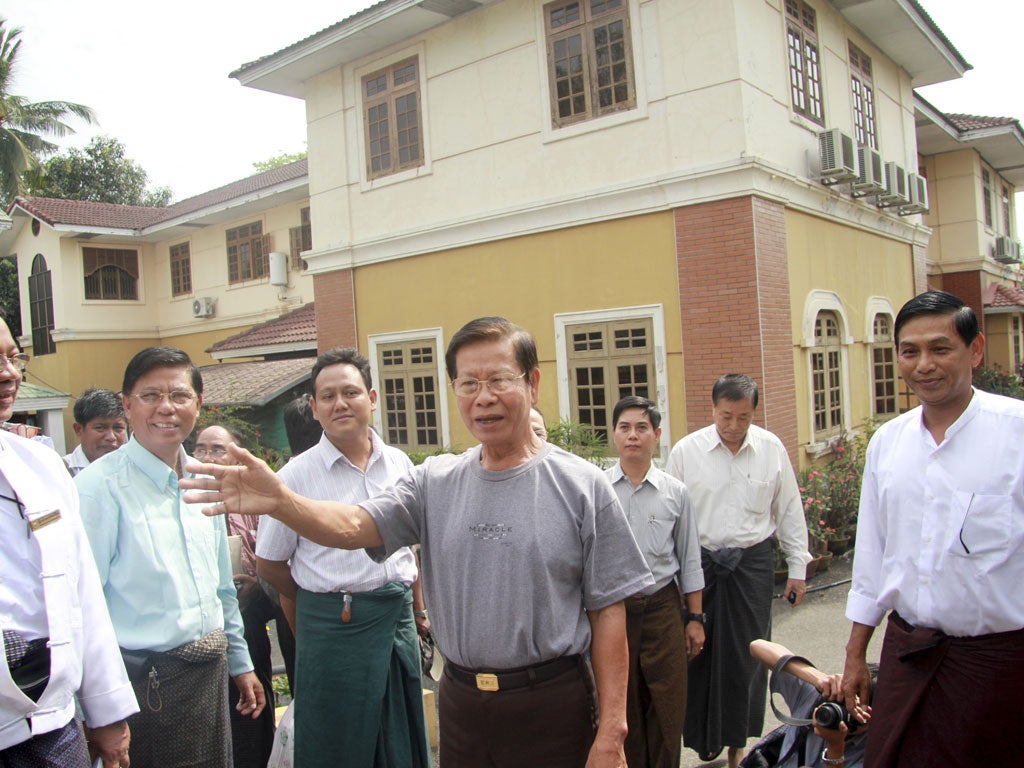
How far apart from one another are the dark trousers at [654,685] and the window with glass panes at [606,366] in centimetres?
560

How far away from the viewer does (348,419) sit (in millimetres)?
3229

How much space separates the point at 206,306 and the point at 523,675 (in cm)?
1911

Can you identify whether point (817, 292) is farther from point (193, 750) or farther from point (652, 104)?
point (193, 750)

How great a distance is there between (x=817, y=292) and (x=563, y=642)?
862cm

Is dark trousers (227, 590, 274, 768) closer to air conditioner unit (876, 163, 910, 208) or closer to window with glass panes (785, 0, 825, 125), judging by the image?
window with glass panes (785, 0, 825, 125)

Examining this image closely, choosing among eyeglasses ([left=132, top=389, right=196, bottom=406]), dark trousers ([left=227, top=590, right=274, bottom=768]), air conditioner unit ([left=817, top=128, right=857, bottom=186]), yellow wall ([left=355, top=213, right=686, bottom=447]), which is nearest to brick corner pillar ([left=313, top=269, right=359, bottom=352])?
yellow wall ([left=355, top=213, right=686, bottom=447])

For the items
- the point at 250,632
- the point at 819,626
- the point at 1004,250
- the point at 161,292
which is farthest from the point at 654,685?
the point at 161,292

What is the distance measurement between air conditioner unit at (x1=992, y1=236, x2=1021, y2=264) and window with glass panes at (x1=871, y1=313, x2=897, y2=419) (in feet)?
24.7

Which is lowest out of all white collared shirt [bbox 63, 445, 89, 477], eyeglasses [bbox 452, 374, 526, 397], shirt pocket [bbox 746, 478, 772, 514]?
shirt pocket [bbox 746, 478, 772, 514]

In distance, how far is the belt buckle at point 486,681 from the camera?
2.16 meters

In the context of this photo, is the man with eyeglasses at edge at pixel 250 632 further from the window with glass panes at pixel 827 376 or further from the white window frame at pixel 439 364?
the window with glass panes at pixel 827 376

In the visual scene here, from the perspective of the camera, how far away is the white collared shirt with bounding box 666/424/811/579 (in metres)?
4.24

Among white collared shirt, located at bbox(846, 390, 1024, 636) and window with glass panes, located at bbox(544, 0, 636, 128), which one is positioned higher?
window with glass panes, located at bbox(544, 0, 636, 128)

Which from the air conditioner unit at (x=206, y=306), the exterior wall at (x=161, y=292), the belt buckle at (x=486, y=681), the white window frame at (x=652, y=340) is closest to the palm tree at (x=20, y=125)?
the exterior wall at (x=161, y=292)
